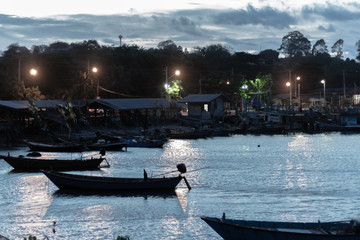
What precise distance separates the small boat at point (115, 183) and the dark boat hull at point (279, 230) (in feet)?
51.8

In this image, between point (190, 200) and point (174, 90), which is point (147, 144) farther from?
point (174, 90)

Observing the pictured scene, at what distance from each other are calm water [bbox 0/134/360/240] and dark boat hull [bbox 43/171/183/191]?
2.30ft

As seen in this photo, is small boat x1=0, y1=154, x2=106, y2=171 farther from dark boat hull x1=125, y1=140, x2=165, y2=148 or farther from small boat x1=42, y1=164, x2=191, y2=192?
→ dark boat hull x1=125, y1=140, x2=165, y2=148

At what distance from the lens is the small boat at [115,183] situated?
37.1 metres

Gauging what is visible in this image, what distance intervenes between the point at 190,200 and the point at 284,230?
15549 mm

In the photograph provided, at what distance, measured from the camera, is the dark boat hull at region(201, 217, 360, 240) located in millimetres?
20578

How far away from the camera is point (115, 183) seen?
37.0 m

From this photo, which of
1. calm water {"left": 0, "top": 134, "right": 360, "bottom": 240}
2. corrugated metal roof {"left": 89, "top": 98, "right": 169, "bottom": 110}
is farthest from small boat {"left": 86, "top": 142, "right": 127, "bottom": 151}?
corrugated metal roof {"left": 89, "top": 98, "right": 169, "bottom": 110}

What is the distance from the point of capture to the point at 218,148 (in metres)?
71.3

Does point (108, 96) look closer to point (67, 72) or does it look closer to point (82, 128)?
point (67, 72)

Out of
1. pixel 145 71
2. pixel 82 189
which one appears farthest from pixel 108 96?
pixel 82 189

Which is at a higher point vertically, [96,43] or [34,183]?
[96,43]

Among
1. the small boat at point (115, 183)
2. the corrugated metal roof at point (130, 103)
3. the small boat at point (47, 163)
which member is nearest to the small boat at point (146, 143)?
the corrugated metal roof at point (130, 103)

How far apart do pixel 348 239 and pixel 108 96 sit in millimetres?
83067
